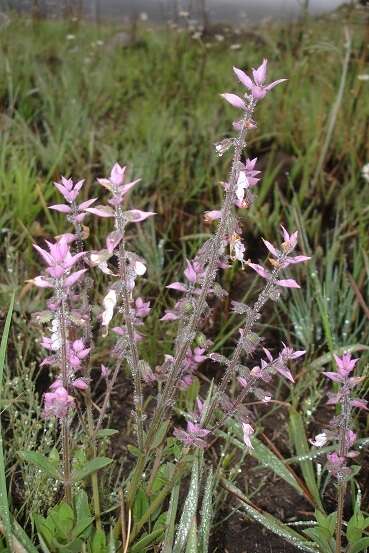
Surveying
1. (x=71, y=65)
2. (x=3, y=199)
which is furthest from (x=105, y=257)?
(x=71, y=65)

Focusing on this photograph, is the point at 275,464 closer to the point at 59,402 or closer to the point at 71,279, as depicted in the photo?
the point at 59,402

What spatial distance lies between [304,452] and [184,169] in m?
1.75

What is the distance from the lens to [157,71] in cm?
498

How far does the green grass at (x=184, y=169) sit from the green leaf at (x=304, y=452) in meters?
0.13

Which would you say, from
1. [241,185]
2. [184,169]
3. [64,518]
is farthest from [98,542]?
[184,169]

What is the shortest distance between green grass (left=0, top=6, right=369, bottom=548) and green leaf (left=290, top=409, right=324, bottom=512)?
133 mm

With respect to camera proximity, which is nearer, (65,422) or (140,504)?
(65,422)

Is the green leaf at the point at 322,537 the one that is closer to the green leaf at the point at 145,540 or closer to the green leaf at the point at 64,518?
the green leaf at the point at 145,540

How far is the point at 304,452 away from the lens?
167 cm

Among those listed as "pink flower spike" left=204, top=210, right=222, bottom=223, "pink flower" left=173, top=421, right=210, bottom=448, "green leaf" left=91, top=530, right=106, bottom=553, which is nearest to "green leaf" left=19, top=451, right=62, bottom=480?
"green leaf" left=91, top=530, right=106, bottom=553

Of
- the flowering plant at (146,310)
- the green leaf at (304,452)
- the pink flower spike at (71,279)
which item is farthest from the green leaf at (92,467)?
the green leaf at (304,452)

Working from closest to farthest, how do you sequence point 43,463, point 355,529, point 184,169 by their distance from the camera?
1. point 43,463
2. point 355,529
3. point 184,169

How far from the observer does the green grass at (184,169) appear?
2.09 m

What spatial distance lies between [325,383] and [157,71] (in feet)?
11.7
